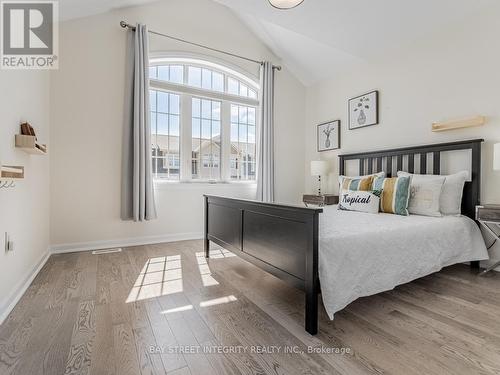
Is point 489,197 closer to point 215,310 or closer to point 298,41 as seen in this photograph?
point 215,310

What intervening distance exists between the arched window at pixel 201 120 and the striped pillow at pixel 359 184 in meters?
1.75

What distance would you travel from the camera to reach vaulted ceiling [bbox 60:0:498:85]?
2.74 metres

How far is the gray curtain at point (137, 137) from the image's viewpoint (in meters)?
3.31

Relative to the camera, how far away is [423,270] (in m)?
2.00

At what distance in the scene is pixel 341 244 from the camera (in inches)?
61.0

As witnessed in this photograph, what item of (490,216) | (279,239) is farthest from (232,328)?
(490,216)

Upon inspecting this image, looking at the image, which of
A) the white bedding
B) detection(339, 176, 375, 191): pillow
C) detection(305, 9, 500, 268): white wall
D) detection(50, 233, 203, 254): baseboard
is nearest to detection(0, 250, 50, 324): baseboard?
detection(50, 233, 203, 254): baseboard

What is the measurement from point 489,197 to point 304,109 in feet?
10.2

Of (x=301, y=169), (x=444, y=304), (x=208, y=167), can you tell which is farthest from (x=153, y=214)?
(x=444, y=304)

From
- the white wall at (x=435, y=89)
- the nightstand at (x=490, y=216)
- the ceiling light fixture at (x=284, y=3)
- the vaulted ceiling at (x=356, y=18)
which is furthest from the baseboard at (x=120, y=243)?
the nightstand at (x=490, y=216)

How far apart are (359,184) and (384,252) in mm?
1479

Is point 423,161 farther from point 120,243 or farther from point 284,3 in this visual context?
point 120,243

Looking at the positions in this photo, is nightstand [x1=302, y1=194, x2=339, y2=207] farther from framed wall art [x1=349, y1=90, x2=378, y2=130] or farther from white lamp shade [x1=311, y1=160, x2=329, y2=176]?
framed wall art [x1=349, y1=90, x2=378, y2=130]

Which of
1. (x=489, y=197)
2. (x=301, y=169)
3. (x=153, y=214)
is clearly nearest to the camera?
(x=489, y=197)
